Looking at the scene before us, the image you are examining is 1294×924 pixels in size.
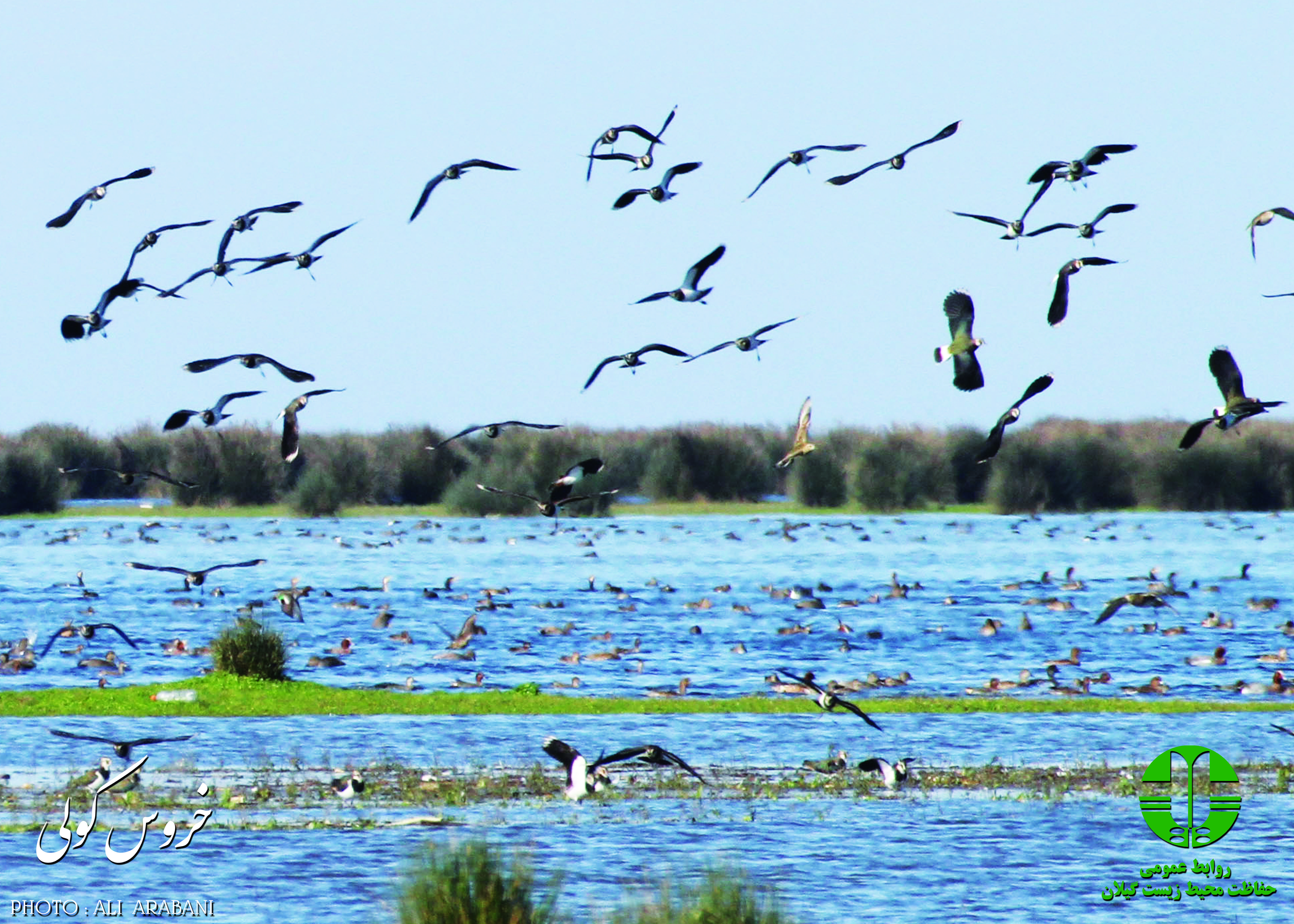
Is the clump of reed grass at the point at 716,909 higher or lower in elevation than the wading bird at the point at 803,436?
lower

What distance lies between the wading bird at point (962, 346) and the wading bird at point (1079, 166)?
1.20m

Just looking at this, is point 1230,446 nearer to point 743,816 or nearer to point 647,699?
point 647,699

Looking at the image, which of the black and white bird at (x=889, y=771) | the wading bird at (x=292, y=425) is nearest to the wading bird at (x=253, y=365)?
the wading bird at (x=292, y=425)

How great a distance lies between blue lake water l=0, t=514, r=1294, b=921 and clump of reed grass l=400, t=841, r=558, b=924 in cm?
108

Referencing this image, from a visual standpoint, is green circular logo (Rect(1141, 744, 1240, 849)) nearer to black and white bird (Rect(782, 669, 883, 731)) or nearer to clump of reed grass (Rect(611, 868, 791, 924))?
black and white bird (Rect(782, 669, 883, 731))

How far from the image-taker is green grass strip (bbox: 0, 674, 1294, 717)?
85.1 ft

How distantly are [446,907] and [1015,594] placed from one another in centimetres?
3903

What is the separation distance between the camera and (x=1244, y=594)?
50125mm

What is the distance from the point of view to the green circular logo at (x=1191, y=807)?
62.5 ft

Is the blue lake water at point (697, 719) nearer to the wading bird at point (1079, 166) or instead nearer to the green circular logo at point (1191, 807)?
the green circular logo at point (1191, 807)

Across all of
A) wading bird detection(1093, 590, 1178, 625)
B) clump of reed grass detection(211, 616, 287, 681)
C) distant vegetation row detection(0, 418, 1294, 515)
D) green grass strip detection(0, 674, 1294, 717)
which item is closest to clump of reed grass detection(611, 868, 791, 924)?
wading bird detection(1093, 590, 1178, 625)

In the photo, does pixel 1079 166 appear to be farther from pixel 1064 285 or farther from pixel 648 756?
pixel 648 756

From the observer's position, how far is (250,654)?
89.9 feet

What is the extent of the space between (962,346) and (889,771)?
620cm
